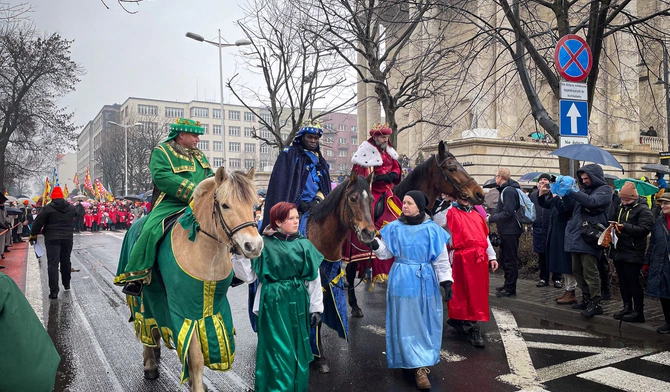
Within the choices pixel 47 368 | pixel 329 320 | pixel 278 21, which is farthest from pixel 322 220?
pixel 278 21

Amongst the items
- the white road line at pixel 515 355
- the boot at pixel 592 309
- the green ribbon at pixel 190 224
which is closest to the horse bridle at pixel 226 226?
the green ribbon at pixel 190 224

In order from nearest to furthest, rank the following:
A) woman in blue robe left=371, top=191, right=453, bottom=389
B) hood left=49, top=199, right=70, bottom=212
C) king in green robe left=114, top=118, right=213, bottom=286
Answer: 1. king in green robe left=114, top=118, right=213, bottom=286
2. woman in blue robe left=371, top=191, right=453, bottom=389
3. hood left=49, top=199, right=70, bottom=212

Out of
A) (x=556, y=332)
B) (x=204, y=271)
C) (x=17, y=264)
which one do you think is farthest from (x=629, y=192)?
(x=17, y=264)

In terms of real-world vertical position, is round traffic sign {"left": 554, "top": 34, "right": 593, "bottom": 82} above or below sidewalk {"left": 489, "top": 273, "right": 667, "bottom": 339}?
above

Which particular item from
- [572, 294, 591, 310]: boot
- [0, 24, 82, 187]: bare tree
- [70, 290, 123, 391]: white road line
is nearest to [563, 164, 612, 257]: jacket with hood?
→ [572, 294, 591, 310]: boot

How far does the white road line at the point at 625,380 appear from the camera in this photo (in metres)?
4.70

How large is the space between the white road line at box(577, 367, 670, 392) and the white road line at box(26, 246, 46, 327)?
7.51m

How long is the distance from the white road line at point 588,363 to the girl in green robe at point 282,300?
2.57 m

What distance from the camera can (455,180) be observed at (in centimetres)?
678

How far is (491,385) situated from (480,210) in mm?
3017

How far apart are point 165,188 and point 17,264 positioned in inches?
507

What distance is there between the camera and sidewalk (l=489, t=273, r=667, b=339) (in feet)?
22.3

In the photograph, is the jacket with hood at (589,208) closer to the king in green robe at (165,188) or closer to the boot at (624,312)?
the boot at (624,312)

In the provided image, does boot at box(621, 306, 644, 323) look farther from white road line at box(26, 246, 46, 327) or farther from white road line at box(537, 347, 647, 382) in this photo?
white road line at box(26, 246, 46, 327)
